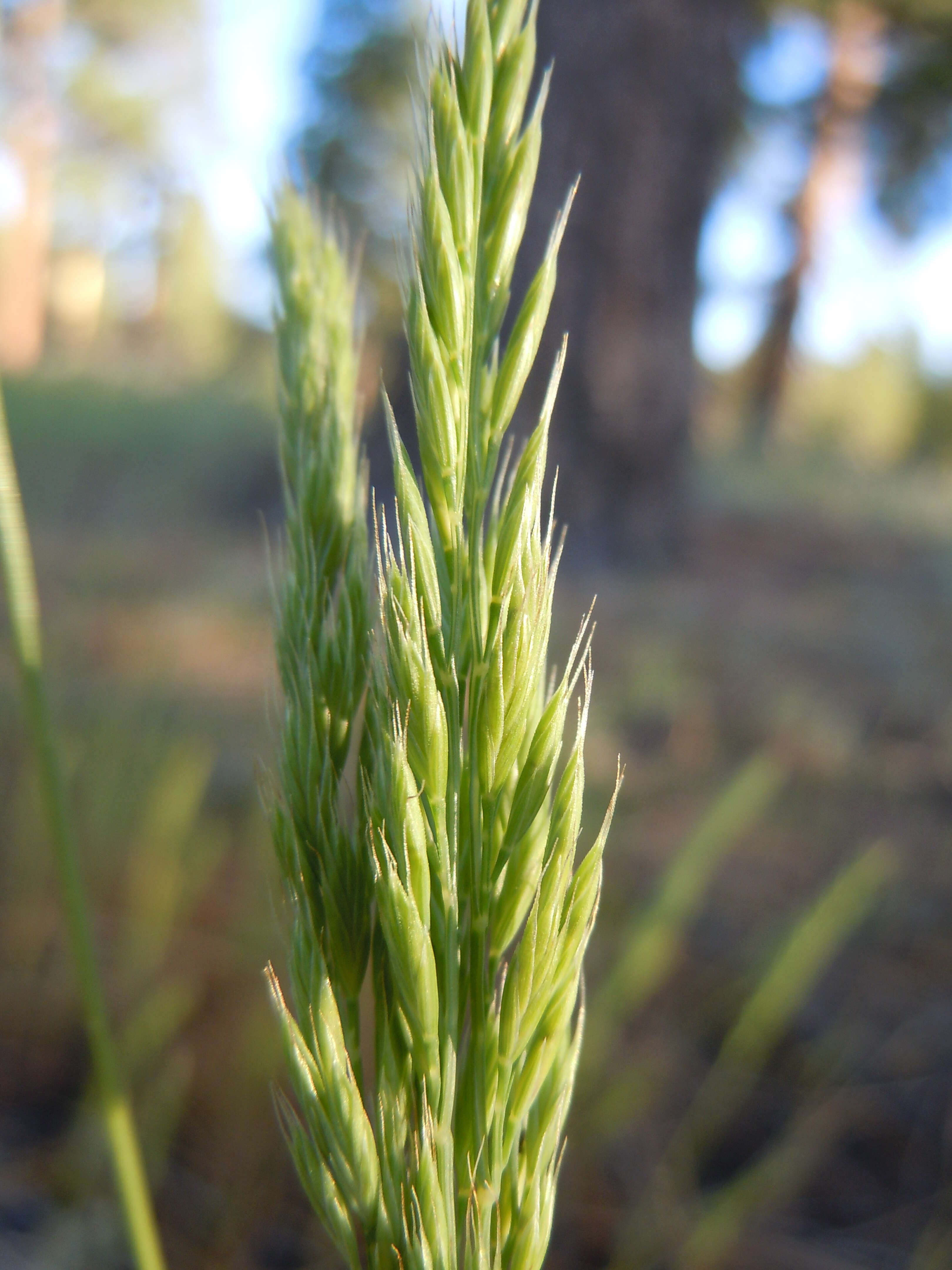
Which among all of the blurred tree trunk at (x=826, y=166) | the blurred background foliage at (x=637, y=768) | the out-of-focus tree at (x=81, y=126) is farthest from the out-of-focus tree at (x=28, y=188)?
the blurred tree trunk at (x=826, y=166)

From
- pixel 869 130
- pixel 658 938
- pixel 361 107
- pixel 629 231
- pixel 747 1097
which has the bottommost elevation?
pixel 747 1097

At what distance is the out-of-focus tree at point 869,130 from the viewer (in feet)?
17.5

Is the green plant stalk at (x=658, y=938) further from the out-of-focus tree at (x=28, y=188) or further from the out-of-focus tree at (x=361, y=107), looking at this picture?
the out-of-focus tree at (x=28, y=188)

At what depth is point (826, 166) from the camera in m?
8.45

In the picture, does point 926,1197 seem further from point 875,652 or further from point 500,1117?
point 875,652

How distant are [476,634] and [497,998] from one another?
12 cm

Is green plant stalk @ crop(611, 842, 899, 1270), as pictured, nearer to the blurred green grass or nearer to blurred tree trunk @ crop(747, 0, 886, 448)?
the blurred green grass

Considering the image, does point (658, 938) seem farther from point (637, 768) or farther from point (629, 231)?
point (629, 231)

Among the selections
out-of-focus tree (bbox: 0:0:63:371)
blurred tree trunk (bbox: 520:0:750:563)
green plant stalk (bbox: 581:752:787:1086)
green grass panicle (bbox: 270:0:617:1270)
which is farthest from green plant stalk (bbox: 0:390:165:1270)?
out-of-focus tree (bbox: 0:0:63:371)

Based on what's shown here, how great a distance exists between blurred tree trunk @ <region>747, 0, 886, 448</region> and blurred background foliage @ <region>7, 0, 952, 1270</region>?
0.69 meters

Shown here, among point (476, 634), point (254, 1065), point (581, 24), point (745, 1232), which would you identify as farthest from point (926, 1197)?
point (581, 24)

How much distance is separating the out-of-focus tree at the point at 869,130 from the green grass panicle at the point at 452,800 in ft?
20.8

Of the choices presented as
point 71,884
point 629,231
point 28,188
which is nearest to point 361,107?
point 28,188

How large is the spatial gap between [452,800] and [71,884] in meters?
0.17
